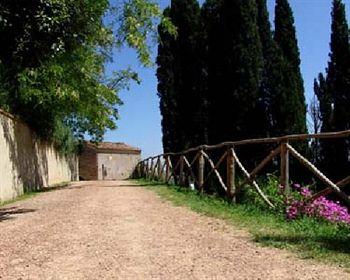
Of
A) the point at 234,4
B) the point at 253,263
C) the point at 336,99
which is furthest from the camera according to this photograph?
the point at 234,4

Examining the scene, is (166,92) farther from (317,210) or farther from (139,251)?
(139,251)

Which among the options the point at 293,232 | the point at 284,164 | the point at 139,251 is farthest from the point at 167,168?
the point at 139,251

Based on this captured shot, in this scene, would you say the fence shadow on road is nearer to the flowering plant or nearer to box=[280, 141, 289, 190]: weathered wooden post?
box=[280, 141, 289, 190]: weathered wooden post

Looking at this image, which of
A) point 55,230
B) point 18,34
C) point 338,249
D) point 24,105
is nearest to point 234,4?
point 24,105

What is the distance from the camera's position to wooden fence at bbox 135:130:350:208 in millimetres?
8109

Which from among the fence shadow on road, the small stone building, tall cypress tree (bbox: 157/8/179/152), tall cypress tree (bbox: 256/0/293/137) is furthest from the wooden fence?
the small stone building

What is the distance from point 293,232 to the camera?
7203 mm

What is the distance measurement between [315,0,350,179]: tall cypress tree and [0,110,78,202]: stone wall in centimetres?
1052

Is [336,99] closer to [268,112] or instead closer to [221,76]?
[268,112]

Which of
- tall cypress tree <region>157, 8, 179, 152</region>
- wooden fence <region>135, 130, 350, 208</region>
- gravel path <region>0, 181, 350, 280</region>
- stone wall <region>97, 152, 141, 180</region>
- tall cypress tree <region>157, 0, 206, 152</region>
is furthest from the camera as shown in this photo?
stone wall <region>97, 152, 141, 180</region>

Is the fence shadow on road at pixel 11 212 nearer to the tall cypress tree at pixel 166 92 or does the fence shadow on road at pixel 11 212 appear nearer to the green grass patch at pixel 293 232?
the green grass patch at pixel 293 232

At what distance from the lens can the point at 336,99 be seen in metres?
20.8

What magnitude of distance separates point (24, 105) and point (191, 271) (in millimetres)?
17214

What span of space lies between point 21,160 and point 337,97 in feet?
38.5
